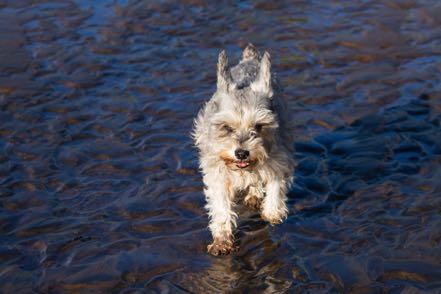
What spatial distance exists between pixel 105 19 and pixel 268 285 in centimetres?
977

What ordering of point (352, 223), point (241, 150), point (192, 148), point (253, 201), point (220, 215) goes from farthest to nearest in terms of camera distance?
point (192, 148) < point (253, 201) < point (352, 223) < point (220, 215) < point (241, 150)

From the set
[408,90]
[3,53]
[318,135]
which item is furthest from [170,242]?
[3,53]

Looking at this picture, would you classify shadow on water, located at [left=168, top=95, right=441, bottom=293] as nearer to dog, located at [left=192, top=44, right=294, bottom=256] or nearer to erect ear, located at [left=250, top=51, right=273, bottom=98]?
dog, located at [left=192, top=44, right=294, bottom=256]

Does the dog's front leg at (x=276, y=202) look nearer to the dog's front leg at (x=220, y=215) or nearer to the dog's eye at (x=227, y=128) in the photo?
the dog's front leg at (x=220, y=215)

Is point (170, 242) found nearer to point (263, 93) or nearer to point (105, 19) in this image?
point (263, 93)

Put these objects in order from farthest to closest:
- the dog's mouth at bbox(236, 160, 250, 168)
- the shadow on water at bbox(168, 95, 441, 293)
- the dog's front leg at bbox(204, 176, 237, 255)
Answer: the dog's front leg at bbox(204, 176, 237, 255) < the dog's mouth at bbox(236, 160, 250, 168) < the shadow on water at bbox(168, 95, 441, 293)

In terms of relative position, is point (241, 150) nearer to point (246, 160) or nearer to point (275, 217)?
point (246, 160)

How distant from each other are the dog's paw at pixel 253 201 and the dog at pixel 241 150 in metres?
0.15

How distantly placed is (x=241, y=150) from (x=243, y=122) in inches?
13.0

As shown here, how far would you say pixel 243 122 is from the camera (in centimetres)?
775

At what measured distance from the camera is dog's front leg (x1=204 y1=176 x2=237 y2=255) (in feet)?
26.1

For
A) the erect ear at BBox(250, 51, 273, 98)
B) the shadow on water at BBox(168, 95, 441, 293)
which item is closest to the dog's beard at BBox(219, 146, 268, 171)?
the erect ear at BBox(250, 51, 273, 98)

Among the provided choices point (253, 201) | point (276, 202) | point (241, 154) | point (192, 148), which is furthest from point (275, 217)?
point (192, 148)

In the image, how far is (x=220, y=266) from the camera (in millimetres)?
7730
